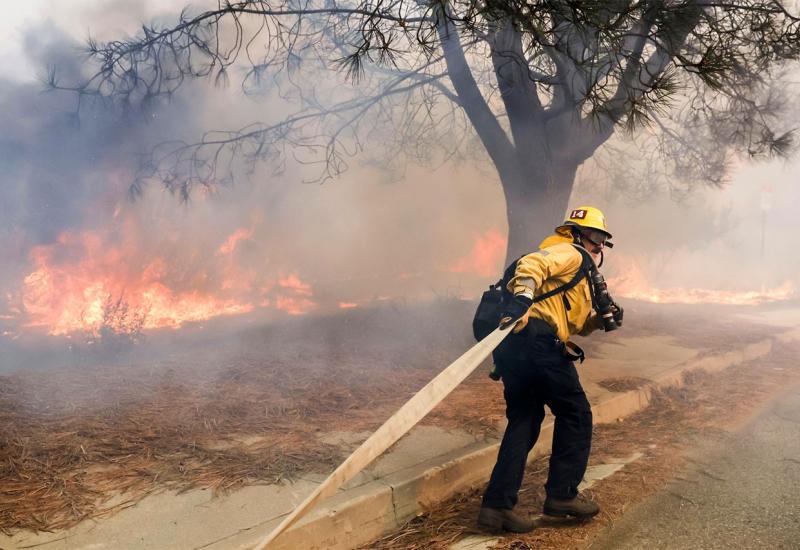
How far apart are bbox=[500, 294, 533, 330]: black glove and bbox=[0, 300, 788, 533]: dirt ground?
149cm

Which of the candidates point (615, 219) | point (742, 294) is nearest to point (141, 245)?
point (615, 219)

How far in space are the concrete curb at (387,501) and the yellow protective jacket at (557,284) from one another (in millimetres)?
1061

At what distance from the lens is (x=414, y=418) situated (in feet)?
9.08

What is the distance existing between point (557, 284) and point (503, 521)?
1.25 m

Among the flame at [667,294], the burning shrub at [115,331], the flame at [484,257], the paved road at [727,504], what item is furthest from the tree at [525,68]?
the flame at [667,294]

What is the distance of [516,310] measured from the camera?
3.08m

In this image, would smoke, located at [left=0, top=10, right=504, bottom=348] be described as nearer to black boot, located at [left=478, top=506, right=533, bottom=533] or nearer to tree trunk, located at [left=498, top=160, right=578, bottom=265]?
tree trunk, located at [left=498, top=160, right=578, bottom=265]

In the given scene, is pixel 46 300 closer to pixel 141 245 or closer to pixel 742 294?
pixel 141 245

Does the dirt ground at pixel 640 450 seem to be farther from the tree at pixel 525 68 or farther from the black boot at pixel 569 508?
the tree at pixel 525 68

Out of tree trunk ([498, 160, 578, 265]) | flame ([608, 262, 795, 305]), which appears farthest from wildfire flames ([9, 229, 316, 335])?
flame ([608, 262, 795, 305])

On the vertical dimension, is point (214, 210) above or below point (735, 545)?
above

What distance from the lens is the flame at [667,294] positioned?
15.0 m

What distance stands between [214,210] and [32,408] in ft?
19.8

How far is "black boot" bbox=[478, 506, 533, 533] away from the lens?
10.5 feet
